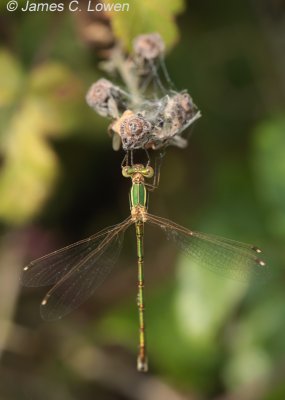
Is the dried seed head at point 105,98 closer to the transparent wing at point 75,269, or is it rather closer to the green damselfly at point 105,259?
the green damselfly at point 105,259

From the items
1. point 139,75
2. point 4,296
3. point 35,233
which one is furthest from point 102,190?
point 139,75

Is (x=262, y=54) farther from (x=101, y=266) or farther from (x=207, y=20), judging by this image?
(x=101, y=266)

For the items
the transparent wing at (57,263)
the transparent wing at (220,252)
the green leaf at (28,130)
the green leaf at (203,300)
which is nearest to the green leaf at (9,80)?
the green leaf at (28,130)

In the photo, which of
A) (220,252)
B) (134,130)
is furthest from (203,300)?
(134,130)

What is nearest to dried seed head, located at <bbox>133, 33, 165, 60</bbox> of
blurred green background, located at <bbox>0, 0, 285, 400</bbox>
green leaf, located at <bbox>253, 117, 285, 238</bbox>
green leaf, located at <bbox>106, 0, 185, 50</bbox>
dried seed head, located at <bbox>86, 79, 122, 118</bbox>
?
green leaf, located at <bbox>106, 0, 185, 50</bbox>

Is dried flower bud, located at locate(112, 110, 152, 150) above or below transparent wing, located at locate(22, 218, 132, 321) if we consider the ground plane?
above

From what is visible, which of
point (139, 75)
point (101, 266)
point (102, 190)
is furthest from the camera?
point (102, 190)

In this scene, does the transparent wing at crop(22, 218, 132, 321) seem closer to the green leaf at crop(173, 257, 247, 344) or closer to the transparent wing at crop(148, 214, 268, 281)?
the transparent wing at crop(148, 214, 268, 281)

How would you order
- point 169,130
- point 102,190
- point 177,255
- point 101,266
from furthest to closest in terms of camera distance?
point 102,190, point 177,255, point 101,266, point 169,130
